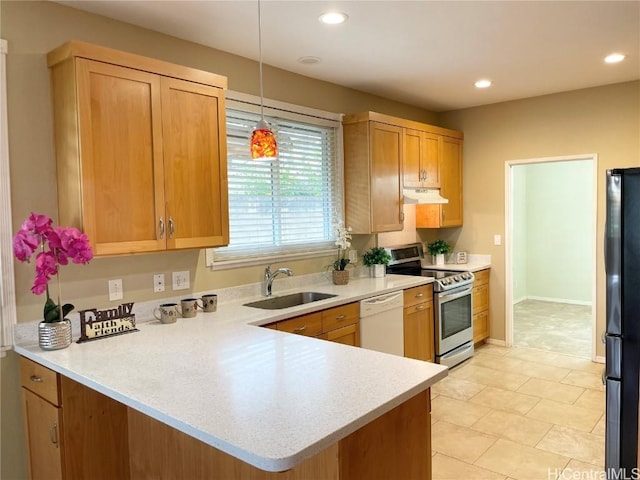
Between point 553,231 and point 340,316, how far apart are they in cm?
563

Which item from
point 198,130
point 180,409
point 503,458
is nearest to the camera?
point 180,409

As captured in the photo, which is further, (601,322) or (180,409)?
(601,322)

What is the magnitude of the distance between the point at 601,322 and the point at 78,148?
190 inches

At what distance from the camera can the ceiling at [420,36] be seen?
269 centimetres

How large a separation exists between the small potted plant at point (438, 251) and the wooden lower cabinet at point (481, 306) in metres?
0.46

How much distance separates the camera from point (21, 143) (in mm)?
2434

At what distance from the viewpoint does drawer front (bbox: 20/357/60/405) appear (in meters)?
2.14

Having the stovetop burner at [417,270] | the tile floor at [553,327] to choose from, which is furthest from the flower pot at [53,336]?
the tile floor at [553,327]

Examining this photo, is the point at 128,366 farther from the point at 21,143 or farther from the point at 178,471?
the point at 21,143

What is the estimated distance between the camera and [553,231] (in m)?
7.64

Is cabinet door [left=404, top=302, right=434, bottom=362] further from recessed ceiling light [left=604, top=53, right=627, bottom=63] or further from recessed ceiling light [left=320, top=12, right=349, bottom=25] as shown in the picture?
recessed ceiling light [left=604, top=53, right=627, bottom=63]

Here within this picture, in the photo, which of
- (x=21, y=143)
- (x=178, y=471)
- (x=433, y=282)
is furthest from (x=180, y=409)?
(x=433, y=282)

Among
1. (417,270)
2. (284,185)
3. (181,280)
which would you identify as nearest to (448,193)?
(417,270)

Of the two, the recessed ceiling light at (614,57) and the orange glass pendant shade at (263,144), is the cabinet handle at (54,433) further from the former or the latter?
the recessed ceiling light at (614,57)
